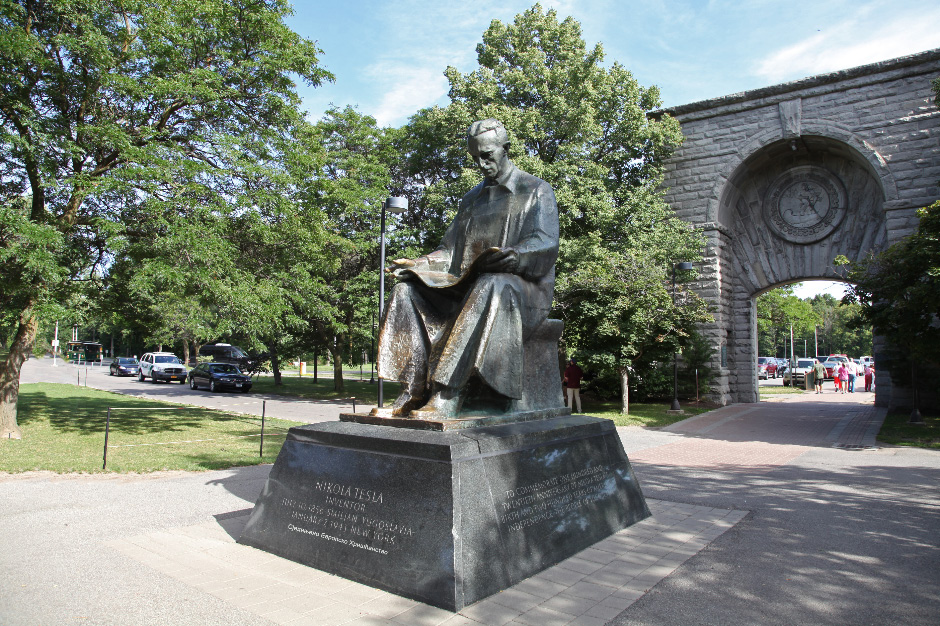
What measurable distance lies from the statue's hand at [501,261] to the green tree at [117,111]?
7309 millimetres

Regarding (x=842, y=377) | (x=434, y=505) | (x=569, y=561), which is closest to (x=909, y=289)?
(x=569, y=561)

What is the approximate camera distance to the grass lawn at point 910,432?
37.9 ft

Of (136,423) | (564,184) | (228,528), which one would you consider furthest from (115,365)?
(228,528)

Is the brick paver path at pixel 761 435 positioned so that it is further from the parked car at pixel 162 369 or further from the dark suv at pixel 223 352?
the dark suv at pixel 223 352

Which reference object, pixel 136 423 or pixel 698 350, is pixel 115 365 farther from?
pixel 698 350

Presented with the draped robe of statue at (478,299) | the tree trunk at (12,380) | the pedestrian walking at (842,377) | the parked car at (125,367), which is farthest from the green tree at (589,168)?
the parked car at (125,367)

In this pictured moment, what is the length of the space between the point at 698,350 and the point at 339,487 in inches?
697

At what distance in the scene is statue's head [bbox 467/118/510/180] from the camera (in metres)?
5.17

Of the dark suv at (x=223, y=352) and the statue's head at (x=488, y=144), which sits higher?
the statue's head at (x=488, y=144)

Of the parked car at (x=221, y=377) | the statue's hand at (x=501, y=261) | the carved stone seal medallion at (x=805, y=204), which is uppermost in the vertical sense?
the carved stone seal medallion at (x=805, y=204)

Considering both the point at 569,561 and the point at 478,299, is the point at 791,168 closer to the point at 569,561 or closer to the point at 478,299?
the point at 478,299

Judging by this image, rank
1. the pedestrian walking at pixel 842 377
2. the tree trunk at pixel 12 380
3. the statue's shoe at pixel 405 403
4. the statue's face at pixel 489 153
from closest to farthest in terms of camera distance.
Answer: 1. the statue's shoe at pixel 405 403
2. the statue's face at pixel 489 153
3. the tree trunk at pixel 12 380
4. the pedestrian walking at pixel 842 377

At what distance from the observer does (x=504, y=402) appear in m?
4.83

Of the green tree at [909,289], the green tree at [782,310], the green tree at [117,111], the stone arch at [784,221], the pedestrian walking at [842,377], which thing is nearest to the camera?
the green tree at [117,111]
